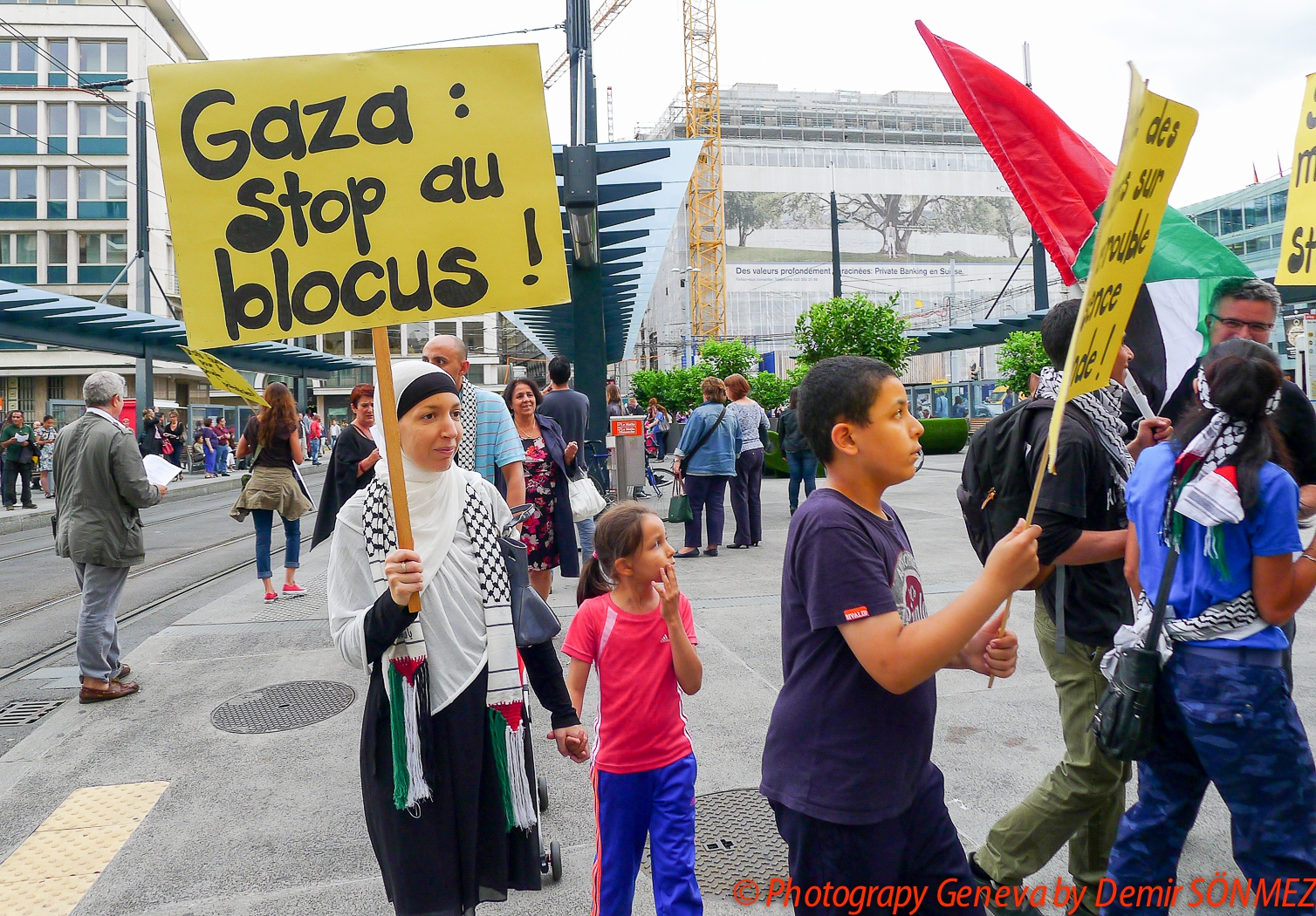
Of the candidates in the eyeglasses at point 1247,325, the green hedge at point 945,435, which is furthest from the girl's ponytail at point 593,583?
the green hedge at point 945,435

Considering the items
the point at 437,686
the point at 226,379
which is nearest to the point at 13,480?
the point at 226,379

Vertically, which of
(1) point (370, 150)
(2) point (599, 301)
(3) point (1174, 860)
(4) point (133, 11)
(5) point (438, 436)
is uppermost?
(4) point (133, 11)

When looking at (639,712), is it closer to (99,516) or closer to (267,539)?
(99,516)

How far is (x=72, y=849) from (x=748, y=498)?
7488mm

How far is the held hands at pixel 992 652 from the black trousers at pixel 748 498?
7.94m

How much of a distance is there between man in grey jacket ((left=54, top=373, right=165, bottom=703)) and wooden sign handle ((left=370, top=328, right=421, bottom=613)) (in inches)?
156

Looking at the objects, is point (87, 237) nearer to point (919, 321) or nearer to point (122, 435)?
point (122, 435)

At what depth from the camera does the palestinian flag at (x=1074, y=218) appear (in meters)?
3.17

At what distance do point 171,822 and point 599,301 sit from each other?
7963mm

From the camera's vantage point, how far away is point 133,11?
148 feet

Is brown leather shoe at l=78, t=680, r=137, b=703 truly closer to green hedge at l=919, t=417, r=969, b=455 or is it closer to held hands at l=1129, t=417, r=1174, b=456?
held hands at l=1129, t=417, r=1174, b=456

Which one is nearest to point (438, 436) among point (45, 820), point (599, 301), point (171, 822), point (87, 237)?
point (171, 822)

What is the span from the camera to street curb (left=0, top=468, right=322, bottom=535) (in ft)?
52.0

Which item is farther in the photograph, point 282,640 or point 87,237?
point 87,237
